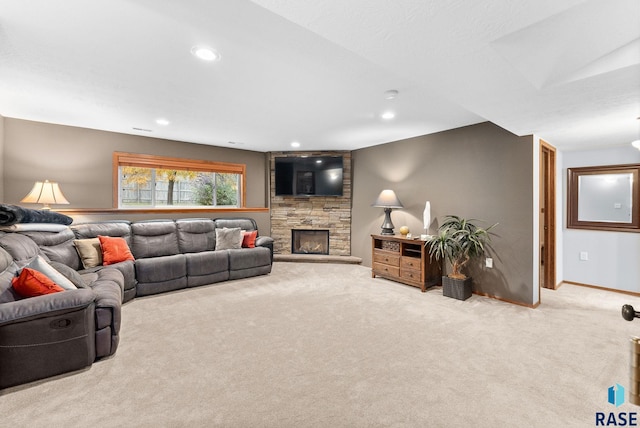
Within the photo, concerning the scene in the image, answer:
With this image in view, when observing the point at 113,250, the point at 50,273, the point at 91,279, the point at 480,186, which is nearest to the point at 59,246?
the point at 113,250

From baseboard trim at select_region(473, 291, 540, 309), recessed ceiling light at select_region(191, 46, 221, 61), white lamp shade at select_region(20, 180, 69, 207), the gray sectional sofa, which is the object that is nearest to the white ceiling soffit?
recessed ceiling light at select_region(191, 46, 221, 61)

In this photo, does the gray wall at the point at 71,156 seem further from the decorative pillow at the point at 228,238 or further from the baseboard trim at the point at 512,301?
the baseboard trim at the point at 512,301

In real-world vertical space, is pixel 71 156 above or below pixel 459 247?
above

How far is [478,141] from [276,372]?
3.74 m

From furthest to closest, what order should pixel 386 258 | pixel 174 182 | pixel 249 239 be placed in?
pixel 174 182
pixel 249 239
pixel 386 258

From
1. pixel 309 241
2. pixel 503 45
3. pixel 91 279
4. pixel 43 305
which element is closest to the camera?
pixel 503 45

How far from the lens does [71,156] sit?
13.8 ft

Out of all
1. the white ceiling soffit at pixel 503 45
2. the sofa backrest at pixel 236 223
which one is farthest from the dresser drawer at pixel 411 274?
the sofa backrest at pixel 236 223

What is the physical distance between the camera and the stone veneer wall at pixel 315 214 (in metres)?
6.01

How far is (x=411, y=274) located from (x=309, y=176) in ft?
9.42

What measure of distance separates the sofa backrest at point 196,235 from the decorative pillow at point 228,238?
155mm

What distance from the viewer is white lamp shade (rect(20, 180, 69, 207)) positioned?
3574 millimetres

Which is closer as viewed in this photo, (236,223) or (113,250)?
(113,250)

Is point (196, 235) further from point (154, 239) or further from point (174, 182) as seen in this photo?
point (174, 182)
